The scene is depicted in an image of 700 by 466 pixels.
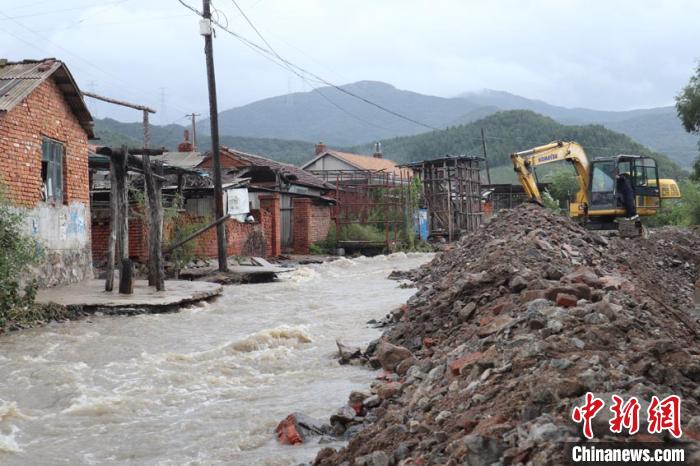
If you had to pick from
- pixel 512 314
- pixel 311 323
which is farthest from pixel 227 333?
pixel 512 314

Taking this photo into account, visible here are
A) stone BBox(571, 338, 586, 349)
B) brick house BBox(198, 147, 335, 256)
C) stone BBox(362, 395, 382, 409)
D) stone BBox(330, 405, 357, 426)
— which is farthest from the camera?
brick house BBox(198, 147, 335, 256)

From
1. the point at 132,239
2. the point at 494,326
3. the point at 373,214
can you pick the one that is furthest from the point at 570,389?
the point at 373,214

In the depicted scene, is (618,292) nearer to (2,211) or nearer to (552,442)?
(552,442)

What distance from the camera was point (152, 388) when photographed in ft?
24.5

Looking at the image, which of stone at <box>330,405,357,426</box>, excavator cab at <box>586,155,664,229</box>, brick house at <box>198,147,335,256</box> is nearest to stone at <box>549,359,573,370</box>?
stone at <box>330,405,357,426</box>

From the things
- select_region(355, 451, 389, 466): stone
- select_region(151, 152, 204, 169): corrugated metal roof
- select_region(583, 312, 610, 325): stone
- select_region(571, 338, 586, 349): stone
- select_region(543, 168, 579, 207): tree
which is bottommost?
select_region(355, 451, 389, 466): stone

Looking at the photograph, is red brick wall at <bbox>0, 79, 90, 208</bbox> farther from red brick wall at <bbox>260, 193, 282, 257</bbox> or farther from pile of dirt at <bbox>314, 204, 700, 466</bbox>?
red brick wall at <bbox>260, 193, 282, 257</bbox>

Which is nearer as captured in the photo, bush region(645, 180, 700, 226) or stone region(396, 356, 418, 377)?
stone region(396, 356, 418, 377)

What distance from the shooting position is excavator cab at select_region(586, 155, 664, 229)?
21.7 meters

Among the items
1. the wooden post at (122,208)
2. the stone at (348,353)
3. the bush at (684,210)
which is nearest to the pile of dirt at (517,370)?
the stone at (348,353)

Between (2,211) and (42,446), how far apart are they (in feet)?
18.3

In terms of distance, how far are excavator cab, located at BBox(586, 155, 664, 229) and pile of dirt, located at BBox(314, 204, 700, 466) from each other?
1304 cm

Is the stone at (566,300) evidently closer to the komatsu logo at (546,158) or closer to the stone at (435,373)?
the stone at (435,373)

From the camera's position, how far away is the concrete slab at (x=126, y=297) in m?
11.9
